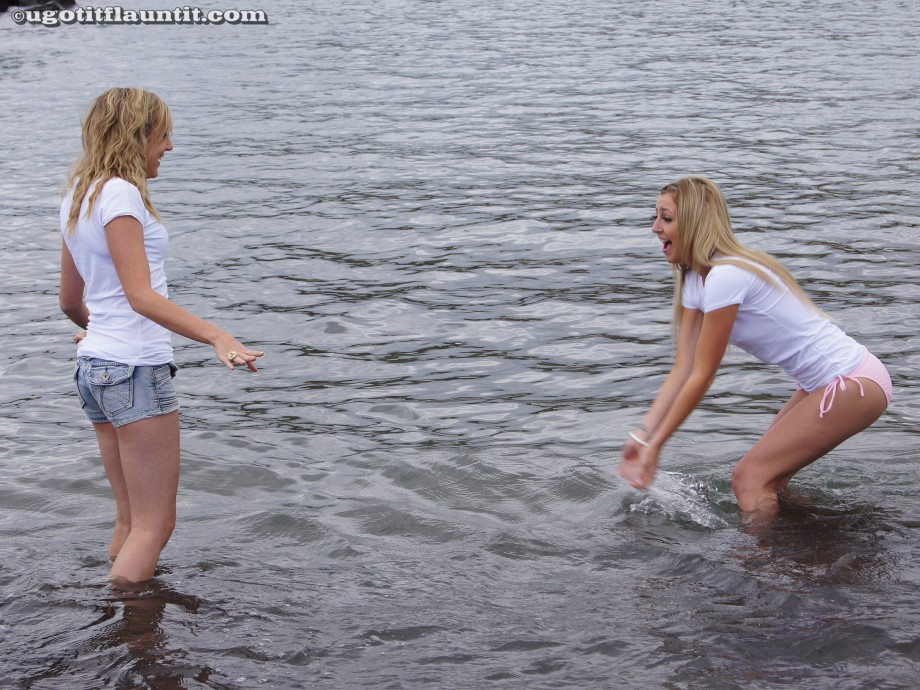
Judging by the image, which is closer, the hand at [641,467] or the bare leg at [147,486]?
the bare leg at [147,486]

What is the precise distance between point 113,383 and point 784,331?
3596 mm

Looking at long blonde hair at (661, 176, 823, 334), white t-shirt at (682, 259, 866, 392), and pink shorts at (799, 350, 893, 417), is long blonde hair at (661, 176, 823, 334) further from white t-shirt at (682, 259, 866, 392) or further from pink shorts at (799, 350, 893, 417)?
pink shorts at (799, 350, 893, 417)

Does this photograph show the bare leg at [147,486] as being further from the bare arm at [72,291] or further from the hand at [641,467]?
the hand at [641,467]

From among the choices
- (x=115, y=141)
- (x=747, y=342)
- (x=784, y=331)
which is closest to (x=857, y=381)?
(x=784, y=331)

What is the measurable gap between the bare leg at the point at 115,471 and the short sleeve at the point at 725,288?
3.15 meters

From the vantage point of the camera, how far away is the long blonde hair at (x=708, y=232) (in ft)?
19.9

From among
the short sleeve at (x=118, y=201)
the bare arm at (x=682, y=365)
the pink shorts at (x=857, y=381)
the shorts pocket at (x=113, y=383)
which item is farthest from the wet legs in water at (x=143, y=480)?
the pink shorts at (x=857, y=381)

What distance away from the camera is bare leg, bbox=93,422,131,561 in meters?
5.48

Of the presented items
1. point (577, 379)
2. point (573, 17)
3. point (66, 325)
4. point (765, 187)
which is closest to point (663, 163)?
point (765, 187)

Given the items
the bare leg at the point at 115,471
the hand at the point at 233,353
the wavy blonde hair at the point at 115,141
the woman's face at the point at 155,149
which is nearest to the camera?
the hand at the point at 233,353

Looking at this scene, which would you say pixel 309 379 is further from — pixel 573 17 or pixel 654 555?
pixel 573 17

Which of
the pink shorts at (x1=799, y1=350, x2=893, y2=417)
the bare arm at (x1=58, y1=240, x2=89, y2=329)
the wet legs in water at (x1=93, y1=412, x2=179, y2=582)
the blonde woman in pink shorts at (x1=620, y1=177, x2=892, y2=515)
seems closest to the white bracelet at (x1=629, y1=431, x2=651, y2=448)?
the blonde woman in pink shorts at (x1=620, y1=177, x2=892, y2=515)

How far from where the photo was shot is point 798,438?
6.34m

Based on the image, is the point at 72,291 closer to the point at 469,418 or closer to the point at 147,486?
the point at 147,486
